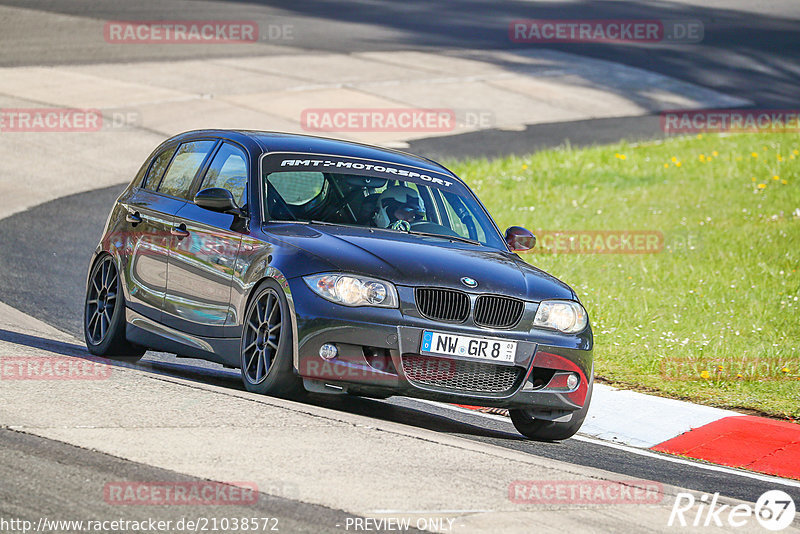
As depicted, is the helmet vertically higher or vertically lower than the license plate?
Answer: higher

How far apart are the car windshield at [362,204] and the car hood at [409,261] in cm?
19

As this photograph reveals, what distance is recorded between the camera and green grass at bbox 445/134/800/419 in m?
11.2

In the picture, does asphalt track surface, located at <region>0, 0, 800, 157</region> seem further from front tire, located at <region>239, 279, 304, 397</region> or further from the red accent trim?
front tire, located at <region>239, 279, 304, 397</region>

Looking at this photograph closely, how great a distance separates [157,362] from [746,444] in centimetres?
459

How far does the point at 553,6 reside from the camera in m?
44.2

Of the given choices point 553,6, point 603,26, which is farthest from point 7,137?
point 553,6

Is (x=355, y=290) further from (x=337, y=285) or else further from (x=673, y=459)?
(x=673, y=459)

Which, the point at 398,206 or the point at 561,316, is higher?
the point at 398,206

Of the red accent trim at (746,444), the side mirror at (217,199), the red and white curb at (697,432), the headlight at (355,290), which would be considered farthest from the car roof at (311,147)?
the red accent trim at (746,444)

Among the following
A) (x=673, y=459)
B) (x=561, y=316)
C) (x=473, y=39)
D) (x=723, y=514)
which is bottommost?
(x=673, y=459)

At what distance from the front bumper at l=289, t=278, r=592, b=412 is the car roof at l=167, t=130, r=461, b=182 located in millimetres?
1593

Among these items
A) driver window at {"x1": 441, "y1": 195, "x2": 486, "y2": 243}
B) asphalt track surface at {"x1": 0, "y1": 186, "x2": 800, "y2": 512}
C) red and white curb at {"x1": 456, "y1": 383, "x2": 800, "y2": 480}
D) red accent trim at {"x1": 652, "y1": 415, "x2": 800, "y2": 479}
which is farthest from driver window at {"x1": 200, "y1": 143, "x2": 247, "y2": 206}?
red accent trim at {"x1": 652, "y1": 415, "x2": 800, "y2": 479}

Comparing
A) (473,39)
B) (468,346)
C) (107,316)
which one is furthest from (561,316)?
(473,39)

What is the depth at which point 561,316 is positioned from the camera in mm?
7789
